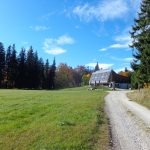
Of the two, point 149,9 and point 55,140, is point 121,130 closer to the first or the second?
point 55,140

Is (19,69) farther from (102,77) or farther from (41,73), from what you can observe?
(102,77)

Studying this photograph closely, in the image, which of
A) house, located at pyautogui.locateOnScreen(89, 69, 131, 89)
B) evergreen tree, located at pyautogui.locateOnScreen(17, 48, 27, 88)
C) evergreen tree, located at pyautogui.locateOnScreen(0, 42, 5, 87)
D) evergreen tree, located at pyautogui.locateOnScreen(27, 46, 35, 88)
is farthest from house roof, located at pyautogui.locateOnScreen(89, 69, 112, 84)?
evergreen tree, located at pyautogui.locateOnScreen(0, 42, 5, 87)

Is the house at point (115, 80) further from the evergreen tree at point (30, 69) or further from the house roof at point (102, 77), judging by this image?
the evergreen tree at point (30, 69)

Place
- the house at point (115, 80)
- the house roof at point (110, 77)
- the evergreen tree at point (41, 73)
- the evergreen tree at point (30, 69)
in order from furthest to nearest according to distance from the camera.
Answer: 1. the house roof at point (110, 77)
2. the evergreen tree at point (41, 73)
3. the house at point (115, 80)
4. the evergreen tree at point (30, 69)

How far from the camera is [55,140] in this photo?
13.3m

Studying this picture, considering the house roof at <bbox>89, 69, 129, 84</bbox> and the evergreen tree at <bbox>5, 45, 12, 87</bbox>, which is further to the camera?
the house roof at <bbox>89, 69, 129, 84</bbox>

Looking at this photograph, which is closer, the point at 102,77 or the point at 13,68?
the point at 13,68

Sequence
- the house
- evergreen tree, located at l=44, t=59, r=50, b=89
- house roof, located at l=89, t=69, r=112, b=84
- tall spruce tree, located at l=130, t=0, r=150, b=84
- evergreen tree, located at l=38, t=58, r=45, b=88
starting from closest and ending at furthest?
tall spruce tree, located at l=130, t=0, r=150, b=84
the house
evergreen tree, located at l=38, t=58, r=45, b=88
house roof, located at l=89, t=69, r=112, b=84
evergreen tree, located at l=44, t=59, r=50, b=89

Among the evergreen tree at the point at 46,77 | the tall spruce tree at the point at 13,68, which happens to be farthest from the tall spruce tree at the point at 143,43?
the evergreen tree at the point at 46,77

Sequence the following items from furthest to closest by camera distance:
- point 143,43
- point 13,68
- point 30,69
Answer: point 30,69, point 13,68, point 143,43

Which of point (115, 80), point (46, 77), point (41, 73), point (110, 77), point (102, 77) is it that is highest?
point (41, 73)

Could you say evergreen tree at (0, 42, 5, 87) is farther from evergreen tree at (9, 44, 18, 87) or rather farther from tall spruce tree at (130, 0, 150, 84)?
tall spruce tree at (130, 0, 150, 84)

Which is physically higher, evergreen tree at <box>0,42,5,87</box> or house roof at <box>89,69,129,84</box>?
evergreen tree at <box>0,42,5,87</box>

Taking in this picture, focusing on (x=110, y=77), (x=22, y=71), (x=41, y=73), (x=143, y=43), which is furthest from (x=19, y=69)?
(x=143, y=43)
